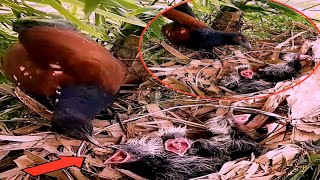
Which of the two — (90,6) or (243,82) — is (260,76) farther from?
(90,6)

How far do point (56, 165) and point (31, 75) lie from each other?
104 mm

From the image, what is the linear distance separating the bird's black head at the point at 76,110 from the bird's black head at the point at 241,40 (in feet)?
0.68

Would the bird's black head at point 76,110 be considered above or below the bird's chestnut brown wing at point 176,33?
below

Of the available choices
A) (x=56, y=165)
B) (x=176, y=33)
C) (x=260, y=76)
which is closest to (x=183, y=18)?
(x=176, y=33)

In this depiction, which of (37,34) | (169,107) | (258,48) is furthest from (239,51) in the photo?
(37,34)

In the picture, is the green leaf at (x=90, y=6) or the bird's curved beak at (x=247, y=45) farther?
the bird's curved beak at (x=247, y=45)

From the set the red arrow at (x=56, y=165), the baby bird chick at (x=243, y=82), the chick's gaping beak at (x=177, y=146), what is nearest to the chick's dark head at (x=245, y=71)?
the baby bird chick at (x=243, y=82)

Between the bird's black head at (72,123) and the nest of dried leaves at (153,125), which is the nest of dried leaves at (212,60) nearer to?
the nest of dried leaves at (153,125)

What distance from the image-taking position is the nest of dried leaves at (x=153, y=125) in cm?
51

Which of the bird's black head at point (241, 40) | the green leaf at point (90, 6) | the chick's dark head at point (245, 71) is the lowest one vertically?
the chick's dark head at point (245, 71)

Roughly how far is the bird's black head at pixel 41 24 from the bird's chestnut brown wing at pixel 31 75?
0.03m

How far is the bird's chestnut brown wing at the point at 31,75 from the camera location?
0.52m

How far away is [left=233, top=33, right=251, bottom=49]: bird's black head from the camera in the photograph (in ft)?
2.10

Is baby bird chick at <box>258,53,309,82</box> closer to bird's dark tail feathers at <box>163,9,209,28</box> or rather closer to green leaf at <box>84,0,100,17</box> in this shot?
bird's dark tail feathers at <box>163,9,209,28</box>
